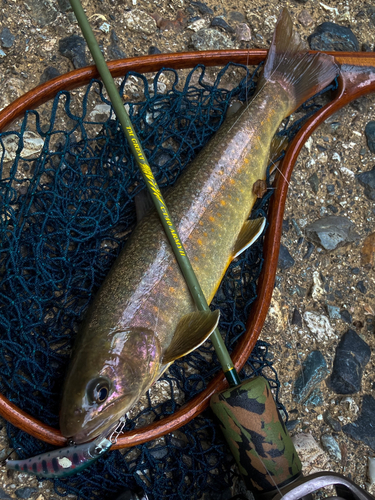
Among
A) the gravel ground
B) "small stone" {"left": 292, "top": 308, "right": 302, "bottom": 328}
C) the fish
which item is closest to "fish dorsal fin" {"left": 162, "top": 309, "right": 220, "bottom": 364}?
the fish

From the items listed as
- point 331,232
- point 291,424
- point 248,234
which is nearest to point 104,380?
point 248,234

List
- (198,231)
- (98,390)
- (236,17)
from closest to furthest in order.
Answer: (98,390)
(198,231)
(236,17)

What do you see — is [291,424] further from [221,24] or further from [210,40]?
[221,24]

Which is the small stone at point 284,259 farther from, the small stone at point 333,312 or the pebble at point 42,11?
the pebble at point 42,11

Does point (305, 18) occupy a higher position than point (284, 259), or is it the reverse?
point (305, 18)

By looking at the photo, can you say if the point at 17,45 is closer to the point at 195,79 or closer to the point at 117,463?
the point at 195,79

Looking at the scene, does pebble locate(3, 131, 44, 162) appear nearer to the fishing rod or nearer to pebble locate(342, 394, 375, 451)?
the fishing rod
